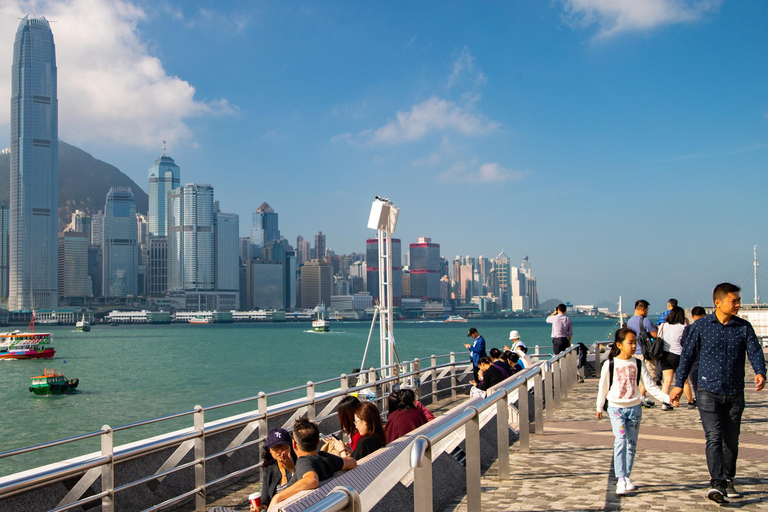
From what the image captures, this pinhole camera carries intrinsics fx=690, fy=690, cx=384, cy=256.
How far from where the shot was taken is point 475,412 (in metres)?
4.63

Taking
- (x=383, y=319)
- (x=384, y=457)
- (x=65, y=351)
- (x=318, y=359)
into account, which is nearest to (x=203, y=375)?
(x=318, y=359)

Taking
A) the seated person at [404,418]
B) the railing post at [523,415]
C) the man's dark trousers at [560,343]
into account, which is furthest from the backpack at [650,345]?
the seated person at [404,418]

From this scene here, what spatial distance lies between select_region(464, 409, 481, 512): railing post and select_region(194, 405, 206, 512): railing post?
337cm

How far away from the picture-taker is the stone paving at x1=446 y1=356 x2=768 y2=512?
17.3 feet

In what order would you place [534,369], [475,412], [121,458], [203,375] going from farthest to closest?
[203,375]
[534,369]
[121,458]
[475,412]

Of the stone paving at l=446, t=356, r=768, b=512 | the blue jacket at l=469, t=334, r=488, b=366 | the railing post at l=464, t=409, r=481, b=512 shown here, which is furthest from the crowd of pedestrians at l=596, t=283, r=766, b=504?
the blue jacket at l=469, t=334, r=488, b=366

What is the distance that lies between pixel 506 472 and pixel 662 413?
569 centimetres

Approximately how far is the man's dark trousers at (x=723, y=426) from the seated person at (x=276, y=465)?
3.29 meters

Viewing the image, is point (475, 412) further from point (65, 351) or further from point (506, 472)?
point (65, 351)

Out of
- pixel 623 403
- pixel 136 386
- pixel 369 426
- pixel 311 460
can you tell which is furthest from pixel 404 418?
pixel 136 386

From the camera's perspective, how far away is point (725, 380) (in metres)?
5.41

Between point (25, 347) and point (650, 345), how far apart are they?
85.6 metres

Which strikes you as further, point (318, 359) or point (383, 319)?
point (318, 359)

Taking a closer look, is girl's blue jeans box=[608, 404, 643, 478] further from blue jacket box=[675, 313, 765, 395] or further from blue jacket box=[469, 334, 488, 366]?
blue jacket box=[469, 334, 488, 366]
